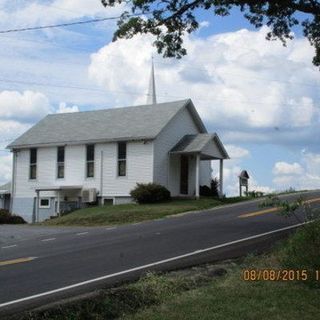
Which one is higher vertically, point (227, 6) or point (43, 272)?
point (227, 6)

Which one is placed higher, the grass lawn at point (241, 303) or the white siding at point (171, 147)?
the white siding at point (171, 147)

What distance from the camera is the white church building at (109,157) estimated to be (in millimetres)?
36906

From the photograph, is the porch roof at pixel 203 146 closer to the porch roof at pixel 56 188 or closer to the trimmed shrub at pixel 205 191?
the trimmed shrub at pixel 205 191

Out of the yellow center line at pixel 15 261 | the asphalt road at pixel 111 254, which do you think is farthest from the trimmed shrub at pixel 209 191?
the yellow center line at pixel 15 261

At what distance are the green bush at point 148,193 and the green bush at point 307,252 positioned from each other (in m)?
23.8

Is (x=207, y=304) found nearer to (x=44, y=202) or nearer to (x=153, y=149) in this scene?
(x=153, y=149)

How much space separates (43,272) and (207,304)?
4.94 metres

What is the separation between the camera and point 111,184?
37688 mm

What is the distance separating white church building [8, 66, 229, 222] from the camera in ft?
121

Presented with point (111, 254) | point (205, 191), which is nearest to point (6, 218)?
point (205, 191)

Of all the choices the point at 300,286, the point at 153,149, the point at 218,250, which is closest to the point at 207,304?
the point at 300,286

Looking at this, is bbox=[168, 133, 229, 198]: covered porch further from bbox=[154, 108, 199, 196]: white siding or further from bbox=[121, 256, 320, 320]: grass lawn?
bbox=[121, 256, 320, 320]: grass lawn

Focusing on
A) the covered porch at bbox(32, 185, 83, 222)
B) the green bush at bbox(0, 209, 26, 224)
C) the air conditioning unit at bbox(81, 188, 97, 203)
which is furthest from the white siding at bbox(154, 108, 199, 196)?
the green bush at bbox(0, 209, 26, 224)

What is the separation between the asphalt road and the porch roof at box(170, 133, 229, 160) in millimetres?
14981
